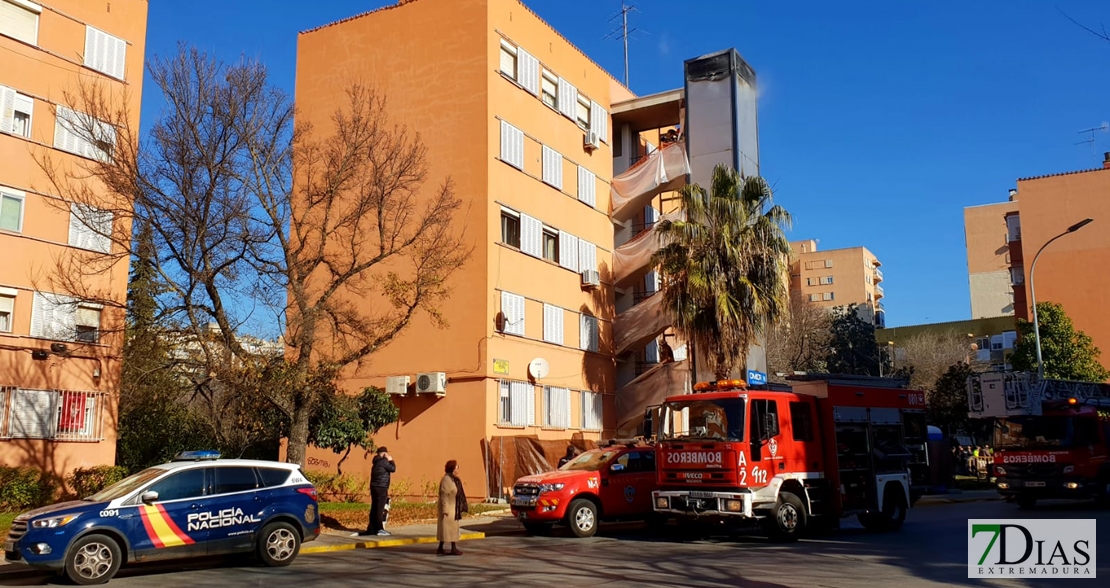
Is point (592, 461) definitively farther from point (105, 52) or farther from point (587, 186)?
point (105, 52)

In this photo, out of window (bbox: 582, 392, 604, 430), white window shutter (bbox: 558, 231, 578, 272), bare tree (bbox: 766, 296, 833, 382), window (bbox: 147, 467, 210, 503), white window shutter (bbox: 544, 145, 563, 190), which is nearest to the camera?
window (bbox: 147, 467, 210, 503)

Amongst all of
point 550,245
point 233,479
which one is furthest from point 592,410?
point 233,479

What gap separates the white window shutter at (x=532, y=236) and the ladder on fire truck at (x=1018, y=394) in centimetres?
1300

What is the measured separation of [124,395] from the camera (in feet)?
72.7

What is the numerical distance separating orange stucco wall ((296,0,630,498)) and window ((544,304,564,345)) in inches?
10.1

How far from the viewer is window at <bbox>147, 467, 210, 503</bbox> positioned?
1267 centimetres

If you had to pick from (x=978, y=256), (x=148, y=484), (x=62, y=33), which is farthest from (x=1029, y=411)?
(x=978, y=256)

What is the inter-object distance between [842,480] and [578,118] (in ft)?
62.5

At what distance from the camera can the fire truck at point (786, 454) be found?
1576 cm

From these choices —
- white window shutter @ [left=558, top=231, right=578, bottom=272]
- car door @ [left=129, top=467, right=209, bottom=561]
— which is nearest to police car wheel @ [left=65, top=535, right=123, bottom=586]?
car door @ [left=129, top=467, right=209, bottom=561]

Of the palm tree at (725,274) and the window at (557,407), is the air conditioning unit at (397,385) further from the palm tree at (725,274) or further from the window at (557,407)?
the palm tree at (725,274)

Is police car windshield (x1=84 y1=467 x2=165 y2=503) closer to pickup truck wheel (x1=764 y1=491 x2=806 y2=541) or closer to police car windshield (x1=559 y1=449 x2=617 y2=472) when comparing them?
police car windshield (x1=559 y1=449 x2=617 y2=472)

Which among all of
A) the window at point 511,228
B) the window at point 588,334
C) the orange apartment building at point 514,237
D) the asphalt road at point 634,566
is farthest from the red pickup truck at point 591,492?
the window at point 588,334

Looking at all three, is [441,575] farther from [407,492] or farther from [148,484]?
[407,492]
